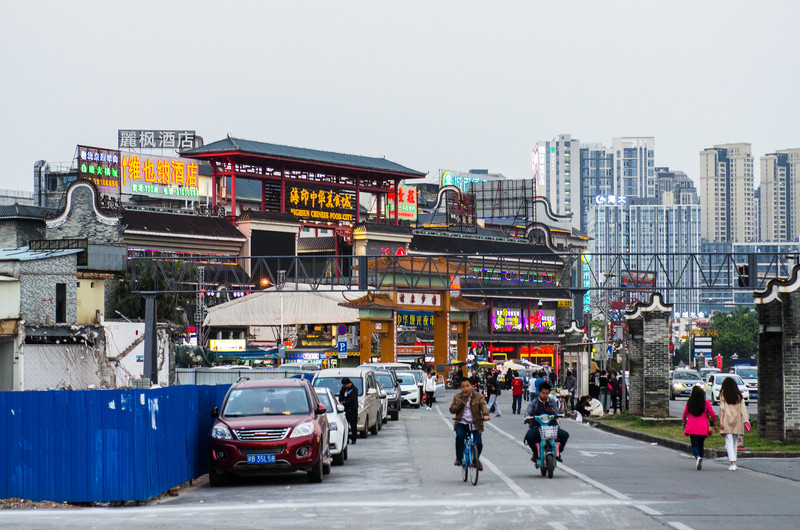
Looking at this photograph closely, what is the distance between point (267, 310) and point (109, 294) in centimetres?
1564

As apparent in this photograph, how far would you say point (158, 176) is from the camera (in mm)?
100062

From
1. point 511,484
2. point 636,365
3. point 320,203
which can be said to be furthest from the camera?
point 320,203

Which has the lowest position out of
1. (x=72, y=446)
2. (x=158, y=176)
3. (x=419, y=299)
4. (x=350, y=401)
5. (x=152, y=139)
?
(x=350, y=401)

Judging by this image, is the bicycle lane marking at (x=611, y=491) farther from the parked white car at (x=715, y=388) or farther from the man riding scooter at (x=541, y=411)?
the parked white car at (x=715, y=388)

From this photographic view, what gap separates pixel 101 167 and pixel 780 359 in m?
77.8

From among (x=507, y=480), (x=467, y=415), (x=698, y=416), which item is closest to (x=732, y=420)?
(x=698, y=416)

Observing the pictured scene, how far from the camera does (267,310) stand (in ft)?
285

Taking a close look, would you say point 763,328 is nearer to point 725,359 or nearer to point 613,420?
point 613,420

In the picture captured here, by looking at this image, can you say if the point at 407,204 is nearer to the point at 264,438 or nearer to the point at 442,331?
the point at 442,331

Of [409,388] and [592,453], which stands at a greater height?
[592,453]

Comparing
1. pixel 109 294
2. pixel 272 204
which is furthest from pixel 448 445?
pixel 272 204

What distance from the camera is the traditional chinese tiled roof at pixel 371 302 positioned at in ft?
240

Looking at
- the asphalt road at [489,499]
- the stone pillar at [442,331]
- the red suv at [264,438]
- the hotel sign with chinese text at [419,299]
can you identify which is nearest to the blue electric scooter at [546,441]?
the asphalt road at [489,499]

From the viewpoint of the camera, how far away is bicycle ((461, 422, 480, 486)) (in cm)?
1769
